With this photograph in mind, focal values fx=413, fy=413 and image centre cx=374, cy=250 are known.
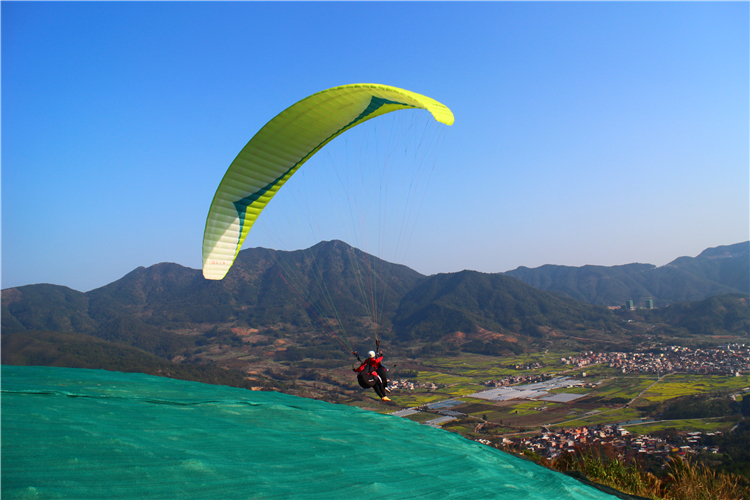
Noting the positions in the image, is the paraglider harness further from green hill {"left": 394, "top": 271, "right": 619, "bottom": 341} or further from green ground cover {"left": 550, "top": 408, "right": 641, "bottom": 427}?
green hill {"left": 394, "top": 271, "right": 619, "bottom": 341}

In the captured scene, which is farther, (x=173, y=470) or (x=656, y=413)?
(x=656, y=413)

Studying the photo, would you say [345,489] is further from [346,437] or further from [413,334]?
[413,334]

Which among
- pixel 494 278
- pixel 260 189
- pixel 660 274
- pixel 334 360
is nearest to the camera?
pixel 260 189

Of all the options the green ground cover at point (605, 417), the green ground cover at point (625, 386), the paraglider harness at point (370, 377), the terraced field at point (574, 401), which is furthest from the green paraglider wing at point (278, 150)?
the green ground cover at point (625, 386)

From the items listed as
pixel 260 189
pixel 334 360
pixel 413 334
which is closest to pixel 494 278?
pixel 413 334

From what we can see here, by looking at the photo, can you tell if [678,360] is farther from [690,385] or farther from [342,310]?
[342,310]

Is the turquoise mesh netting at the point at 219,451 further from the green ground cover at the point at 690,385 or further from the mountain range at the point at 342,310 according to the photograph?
the mountain range at the point at 342,310

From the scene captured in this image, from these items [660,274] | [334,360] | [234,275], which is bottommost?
[334,360]
